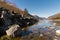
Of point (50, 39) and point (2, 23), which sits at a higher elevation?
point (2, 23)

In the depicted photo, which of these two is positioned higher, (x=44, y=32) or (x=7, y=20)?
(x=7, y=20)

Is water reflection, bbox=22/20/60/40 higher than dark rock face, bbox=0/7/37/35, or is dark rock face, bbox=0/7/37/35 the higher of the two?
dark rock face, bbox=0/7/37/35

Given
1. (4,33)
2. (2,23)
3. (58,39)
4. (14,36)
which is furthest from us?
(2,23)

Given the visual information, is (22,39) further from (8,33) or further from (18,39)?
(8,33)

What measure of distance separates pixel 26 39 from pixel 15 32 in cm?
273

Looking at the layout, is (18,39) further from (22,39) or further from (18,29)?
(18,29)

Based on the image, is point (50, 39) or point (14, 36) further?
point (14, 36)

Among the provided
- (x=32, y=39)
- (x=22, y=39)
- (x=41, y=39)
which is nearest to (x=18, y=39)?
(x=22, y=39)

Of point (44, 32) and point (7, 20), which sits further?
point (7, 20)

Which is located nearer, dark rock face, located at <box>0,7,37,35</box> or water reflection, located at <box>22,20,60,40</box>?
water reflection, located at <box>22,20,60,40</box>

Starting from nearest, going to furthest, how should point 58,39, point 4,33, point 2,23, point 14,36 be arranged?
point 58,39 < point 14,36 < point 4,33 < point 2,23

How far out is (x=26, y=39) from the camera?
14.9m

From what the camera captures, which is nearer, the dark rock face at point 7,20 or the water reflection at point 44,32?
the water reflection at point 44,32

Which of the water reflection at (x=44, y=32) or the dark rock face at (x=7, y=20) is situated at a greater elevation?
the dark rock face at (x=7, y=20)
